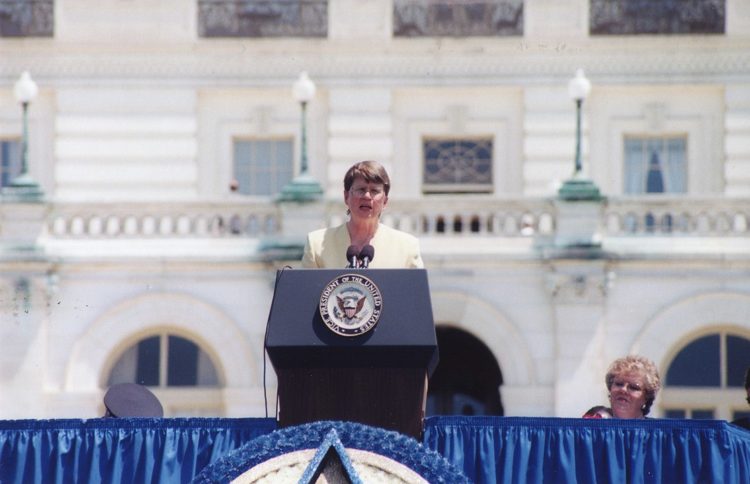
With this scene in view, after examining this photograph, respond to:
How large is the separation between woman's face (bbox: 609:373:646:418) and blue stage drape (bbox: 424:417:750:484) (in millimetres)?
936

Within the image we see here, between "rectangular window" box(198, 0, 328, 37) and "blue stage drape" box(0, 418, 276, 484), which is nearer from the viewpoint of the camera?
"blue stage drape" box(0, 418, 276, 484)

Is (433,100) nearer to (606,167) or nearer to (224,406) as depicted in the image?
(606,167)

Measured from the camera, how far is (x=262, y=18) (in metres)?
30.5

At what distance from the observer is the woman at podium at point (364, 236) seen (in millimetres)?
8812

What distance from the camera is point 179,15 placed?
3059 cm

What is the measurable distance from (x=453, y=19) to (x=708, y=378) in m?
7.33

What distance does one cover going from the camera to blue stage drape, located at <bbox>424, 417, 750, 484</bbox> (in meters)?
9.47

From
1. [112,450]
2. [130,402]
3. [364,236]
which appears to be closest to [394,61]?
[130,402]

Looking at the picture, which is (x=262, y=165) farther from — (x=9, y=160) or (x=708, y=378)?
(x=708, y=378)

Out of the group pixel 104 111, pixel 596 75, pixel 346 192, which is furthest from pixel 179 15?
pixel 346 192

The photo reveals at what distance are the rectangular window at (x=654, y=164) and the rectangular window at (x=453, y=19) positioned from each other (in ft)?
8.98

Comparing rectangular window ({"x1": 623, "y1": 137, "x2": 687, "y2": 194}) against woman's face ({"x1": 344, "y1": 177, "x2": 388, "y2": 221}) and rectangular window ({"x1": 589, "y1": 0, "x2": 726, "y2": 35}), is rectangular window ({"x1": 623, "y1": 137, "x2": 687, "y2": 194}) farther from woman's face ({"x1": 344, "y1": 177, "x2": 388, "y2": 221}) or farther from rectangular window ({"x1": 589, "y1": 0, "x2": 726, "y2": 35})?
woman's face ({"x1": 344, "y1": 177, "x2": 388, "y2": 221})

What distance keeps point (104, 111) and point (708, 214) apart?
9909 mm

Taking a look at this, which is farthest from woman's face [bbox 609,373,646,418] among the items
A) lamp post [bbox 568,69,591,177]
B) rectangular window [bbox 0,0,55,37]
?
rectangular window [bbox 0,0,55,37]
